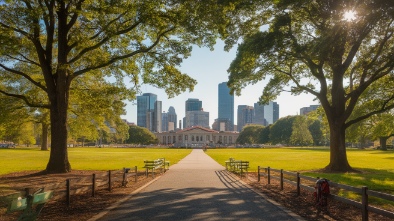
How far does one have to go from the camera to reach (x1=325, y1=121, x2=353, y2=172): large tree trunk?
27.0m

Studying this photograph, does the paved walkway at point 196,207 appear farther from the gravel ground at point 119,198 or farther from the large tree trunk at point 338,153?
the large tree trunk at point 338,153

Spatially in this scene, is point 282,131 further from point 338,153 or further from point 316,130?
point 338,153

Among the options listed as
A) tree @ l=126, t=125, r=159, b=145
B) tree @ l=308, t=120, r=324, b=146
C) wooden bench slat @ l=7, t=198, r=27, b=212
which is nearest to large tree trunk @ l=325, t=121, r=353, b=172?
wooden bench slat @ l=7, t=198, r=27, b=212

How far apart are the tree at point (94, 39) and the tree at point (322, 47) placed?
126 inches

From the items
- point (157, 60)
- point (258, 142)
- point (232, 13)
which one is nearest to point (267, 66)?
point (232, 13)

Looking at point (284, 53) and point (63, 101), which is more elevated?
point (284, 53)

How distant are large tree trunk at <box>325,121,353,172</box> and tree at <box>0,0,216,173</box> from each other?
11.5 m

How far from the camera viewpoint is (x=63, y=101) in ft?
75.2

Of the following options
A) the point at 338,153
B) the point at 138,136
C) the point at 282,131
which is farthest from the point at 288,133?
the point at 338,153

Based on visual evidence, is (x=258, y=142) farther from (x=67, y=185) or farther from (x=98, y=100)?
(x=67, y=185)

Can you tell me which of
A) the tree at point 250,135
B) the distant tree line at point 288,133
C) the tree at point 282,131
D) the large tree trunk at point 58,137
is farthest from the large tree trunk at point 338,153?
the tree at point 250,135

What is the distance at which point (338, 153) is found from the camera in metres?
27.4

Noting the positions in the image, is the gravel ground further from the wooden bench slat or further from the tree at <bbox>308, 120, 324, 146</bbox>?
the tree at <bbox>308, 120, 324, 146</bbox>

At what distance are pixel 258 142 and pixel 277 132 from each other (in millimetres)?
18825
